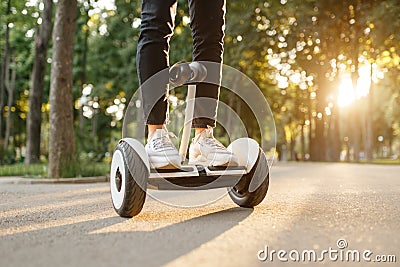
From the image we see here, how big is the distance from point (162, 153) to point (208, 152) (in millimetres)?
305

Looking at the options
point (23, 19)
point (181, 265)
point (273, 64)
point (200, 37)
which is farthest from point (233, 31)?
point (181, 265)

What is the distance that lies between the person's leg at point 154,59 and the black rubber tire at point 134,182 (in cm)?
27

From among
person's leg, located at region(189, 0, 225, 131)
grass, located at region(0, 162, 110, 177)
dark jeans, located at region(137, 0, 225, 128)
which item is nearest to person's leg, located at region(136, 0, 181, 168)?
dark jeans, located at region(137, 0, 225, 128)

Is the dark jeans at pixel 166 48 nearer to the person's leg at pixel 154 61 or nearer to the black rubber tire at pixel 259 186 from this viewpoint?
the person's leg at pixel 154 61

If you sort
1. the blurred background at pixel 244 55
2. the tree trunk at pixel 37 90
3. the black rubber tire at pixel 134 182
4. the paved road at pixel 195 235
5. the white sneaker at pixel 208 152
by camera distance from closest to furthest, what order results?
the paved road at pixel 195 235 < the black rubber tire at pixel 134 182 < the white sneaker at pixel 208 152 < the tree trunk at pixel 37 90 < the blurred background at pixel 244 55

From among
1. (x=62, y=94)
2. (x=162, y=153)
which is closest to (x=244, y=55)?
(x=62, y=94)

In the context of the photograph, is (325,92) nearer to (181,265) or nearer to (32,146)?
(32,146)

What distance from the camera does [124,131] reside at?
9.80ft

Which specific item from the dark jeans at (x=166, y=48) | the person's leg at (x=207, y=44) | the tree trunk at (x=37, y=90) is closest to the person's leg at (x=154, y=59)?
the dark jeans at (x=166, y=48)

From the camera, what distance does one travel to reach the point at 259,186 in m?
2.90

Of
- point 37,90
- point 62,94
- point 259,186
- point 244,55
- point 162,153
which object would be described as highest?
point 244,55

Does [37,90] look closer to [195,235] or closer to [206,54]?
[206,54]

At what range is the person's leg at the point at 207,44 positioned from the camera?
309 cm

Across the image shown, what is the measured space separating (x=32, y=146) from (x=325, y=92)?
1483 cm
